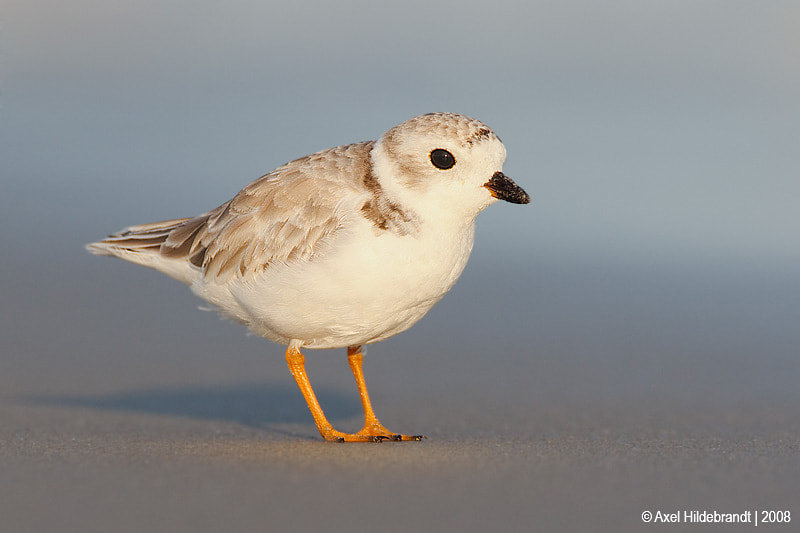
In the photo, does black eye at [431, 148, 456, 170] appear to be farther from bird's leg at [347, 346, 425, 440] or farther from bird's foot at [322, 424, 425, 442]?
bird's foot at [322, 424, 425, 442]

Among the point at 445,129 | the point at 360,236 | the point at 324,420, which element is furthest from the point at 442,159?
the point at 324,420

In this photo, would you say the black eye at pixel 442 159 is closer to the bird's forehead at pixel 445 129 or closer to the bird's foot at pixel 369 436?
the bird's forehead at pixel 445 129

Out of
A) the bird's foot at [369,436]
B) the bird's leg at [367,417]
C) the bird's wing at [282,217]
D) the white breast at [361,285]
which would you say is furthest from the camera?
the bird's leg at [367,417]

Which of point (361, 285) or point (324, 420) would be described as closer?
point (361, 285)

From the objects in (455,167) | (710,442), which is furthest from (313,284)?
(710,442)

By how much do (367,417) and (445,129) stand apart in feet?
8.01

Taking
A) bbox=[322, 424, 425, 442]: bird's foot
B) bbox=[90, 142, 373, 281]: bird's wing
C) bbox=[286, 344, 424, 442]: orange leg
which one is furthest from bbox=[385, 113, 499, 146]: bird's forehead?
bbox=[322, 424, 425, 442]: bird's foot

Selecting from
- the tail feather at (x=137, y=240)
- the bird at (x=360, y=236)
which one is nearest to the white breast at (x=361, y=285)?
the bird at (x=360, y=236)

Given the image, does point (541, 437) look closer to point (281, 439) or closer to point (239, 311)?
point (281, 439)

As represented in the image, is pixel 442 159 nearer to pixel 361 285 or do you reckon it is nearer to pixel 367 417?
pixel 361 285

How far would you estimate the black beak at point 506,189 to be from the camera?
6879mm

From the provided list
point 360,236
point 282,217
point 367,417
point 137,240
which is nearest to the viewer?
point 360,236

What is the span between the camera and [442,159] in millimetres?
6859

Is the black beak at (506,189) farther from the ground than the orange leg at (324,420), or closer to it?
farther from the ground
